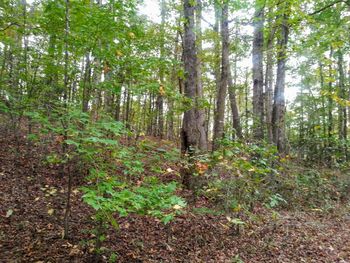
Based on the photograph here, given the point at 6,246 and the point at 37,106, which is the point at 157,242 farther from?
the point at 37,106

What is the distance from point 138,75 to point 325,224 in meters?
5.48

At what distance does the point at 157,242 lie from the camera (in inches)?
169

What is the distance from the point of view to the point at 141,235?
4.43 metres

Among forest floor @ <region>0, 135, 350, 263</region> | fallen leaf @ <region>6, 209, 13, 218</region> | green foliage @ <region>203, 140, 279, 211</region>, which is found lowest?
forest floor @ <region>0, 135, 350, 263</region>

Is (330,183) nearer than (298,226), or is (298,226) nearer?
(298,226)

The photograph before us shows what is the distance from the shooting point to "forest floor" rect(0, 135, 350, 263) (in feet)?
12.4

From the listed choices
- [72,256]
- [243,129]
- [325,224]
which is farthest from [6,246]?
[325,224]

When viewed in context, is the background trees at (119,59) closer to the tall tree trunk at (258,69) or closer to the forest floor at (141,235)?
the tall tree trunk at (258,69)

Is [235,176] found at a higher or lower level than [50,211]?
higher

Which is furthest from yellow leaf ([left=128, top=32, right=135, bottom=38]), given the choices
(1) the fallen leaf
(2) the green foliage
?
(1) the fallen leaf

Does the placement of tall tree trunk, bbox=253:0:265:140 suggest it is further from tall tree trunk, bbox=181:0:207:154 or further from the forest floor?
the forest floor

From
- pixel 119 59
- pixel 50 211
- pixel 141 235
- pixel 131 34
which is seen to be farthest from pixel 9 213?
pixel 131 34

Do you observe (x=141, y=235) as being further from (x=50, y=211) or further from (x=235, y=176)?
(x=235, y=176)

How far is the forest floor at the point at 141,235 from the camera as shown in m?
3.77
